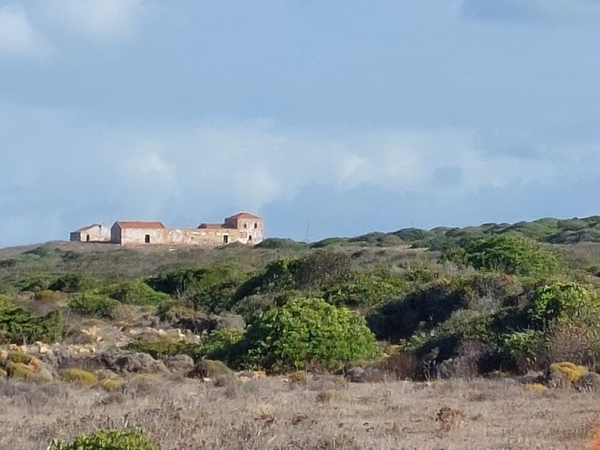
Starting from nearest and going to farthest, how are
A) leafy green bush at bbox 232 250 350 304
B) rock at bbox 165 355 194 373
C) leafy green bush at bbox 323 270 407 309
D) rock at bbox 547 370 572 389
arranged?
rock at bbox 547 370 572 389, rock at bbox 165 355 194 373, leafy green bush at bbox 323 270 407 309, leafy green bush at bbox 232 250 350 304

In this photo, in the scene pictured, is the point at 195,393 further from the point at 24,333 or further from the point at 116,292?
the point at 116,292

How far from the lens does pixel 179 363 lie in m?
18.3

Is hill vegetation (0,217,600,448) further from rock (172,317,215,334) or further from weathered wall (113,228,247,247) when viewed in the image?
weathered wall (113,228,247,247)

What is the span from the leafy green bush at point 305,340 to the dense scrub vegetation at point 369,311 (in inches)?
0.9

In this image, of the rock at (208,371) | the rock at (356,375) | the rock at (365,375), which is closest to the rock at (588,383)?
the rock at (365,375)

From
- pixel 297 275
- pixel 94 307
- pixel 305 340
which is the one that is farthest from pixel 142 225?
pixel 305 340

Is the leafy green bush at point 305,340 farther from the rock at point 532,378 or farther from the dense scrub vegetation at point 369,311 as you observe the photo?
the rock at point 532,378

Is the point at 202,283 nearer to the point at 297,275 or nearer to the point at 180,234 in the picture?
the point at 297,275

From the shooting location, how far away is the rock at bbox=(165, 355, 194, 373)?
17678 mm

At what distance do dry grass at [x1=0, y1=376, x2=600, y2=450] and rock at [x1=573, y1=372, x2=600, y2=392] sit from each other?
0.71 feet

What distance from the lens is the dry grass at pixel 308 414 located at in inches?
355

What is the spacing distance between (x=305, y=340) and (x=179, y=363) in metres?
2.02

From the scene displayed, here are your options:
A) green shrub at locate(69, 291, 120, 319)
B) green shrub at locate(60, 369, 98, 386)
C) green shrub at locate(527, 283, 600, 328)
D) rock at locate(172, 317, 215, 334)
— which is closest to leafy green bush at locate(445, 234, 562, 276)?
rock at locate(172, 317, 215, 334)

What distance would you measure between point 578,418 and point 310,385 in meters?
4.52
